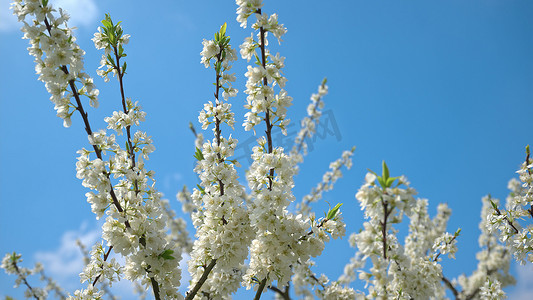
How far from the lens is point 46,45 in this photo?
283 cm

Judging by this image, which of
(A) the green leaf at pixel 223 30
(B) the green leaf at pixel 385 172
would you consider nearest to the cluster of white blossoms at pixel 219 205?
(A) the green leaf at pixel 223 30

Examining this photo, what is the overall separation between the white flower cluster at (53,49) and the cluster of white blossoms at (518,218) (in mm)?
4609

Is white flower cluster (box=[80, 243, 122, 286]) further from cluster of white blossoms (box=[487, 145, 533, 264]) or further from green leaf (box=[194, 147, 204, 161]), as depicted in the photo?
cluster of white blossoms (box=[487, 145, 533, 264])

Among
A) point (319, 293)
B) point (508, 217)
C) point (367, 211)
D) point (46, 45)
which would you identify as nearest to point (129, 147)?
point (46, 45)

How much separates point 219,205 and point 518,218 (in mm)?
3461

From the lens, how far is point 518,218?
3984mm

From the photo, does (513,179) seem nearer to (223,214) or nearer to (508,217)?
(508,217)

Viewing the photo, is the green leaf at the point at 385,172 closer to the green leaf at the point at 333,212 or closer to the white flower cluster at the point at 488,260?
the green leaf at the point at 333,212

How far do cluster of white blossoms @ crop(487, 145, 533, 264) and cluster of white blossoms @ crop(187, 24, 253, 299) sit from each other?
2993 mm

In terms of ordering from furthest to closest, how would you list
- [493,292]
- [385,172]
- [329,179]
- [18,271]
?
[329,179]
[18,271]
[493,292]
[385,172]

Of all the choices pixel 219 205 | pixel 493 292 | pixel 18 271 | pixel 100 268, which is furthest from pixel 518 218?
pixel 18 271

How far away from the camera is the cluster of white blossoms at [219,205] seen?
10.2ft

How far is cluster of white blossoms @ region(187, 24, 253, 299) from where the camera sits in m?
3.12

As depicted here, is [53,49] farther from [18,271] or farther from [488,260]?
[488,260]
